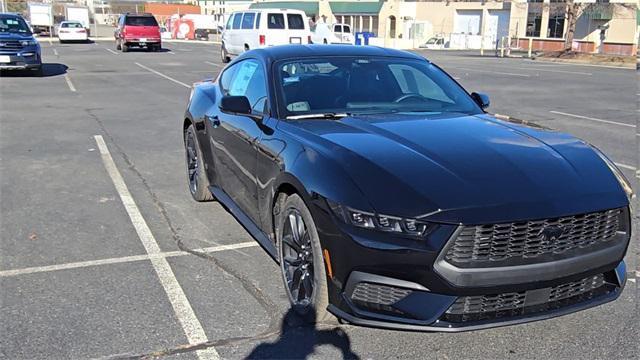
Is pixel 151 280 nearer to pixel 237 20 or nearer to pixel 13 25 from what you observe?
pixel 13 25

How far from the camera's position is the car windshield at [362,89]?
431cm

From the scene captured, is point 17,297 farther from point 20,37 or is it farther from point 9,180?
point 20,37

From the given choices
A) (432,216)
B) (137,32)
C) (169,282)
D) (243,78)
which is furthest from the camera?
(137,32)

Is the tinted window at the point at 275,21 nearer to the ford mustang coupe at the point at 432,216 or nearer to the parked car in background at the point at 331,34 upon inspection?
the parked car in background at the point at 331,34

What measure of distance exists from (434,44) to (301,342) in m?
58.8

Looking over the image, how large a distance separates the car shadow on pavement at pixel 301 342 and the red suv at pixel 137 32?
3193 cm

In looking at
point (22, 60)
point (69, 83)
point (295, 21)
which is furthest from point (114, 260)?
point (295, 21)

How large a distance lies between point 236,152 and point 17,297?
5.91ft

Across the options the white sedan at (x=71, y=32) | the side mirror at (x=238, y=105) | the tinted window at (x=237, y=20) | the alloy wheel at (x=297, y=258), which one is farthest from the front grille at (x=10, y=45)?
the white sedan at (x=71, y=32)

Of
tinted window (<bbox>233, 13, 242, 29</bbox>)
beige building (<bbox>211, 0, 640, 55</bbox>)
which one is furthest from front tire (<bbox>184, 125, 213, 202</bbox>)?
beige building (<bbox>211, 0, 640, 55</bbox>)

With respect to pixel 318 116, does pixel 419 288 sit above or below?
below

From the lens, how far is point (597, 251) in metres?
3.11

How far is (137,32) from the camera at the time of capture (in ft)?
107

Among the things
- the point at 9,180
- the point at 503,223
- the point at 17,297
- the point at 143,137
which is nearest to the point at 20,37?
the point at 143,137
